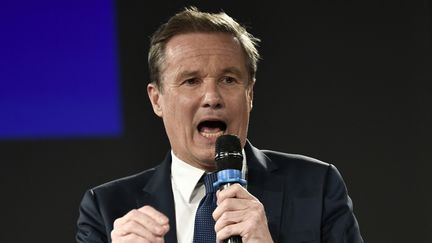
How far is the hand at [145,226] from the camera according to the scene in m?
1.56

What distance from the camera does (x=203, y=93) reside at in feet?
6.63

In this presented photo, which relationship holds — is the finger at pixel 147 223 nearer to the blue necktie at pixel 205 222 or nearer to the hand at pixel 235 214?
the hand at pixel 235 214

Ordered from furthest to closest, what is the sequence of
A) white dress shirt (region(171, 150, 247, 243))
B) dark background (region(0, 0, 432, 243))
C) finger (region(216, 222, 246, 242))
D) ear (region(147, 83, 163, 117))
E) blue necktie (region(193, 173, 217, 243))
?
dark background (region(0, 0, 432, 243))
ear (region(147, 83, 163, 117))
white dress shirt (region(171, 150, 247, 243))
blue necktie (region(193, 173, 217, 243))
finger (region(216, 222, 246, 242))

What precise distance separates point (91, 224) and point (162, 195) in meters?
0.22

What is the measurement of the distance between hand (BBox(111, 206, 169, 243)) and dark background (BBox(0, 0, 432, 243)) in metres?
1.28

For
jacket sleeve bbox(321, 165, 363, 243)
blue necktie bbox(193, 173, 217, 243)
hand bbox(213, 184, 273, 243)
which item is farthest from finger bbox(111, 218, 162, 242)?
jacket sleeve bbox(321, 165, 363, 243)

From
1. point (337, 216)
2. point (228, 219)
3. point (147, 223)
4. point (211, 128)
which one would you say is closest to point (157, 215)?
point (147, 223)

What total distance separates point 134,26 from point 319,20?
75 centimetres

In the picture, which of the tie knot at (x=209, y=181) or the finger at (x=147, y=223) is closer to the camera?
the finger at (x=147, y=223)

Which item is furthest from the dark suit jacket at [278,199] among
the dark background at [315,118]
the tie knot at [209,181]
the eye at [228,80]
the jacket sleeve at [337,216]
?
the dark background at [315,118]

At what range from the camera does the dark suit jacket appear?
195cm

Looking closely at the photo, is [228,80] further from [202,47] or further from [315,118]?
[315,118]

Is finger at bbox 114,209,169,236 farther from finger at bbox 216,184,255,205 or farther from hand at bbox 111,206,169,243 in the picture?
finger at bbox 216,184,255,205

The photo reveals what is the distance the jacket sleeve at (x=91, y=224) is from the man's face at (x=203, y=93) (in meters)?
0.29
